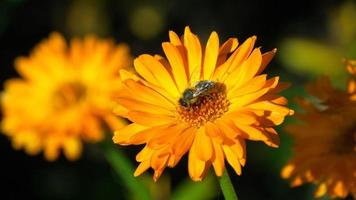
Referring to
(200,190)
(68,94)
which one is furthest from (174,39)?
(68,94)

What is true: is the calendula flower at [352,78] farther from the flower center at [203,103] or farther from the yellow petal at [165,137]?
the yellow petal at [165,137]

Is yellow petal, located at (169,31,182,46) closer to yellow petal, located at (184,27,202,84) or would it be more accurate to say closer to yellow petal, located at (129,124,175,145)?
yellow petal, located at (184,27,202,84)

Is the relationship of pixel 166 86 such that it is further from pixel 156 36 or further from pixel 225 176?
pixel 156 36

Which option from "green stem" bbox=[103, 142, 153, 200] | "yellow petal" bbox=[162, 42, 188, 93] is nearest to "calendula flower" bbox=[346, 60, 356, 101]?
"yellow petal" bbox=[162, 42, 188, 93]

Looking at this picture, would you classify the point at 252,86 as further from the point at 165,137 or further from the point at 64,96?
the point at 64,96

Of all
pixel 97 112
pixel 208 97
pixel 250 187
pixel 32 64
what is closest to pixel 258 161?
pixel 250 187

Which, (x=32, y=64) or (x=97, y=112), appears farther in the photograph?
(x=32, y=64)
